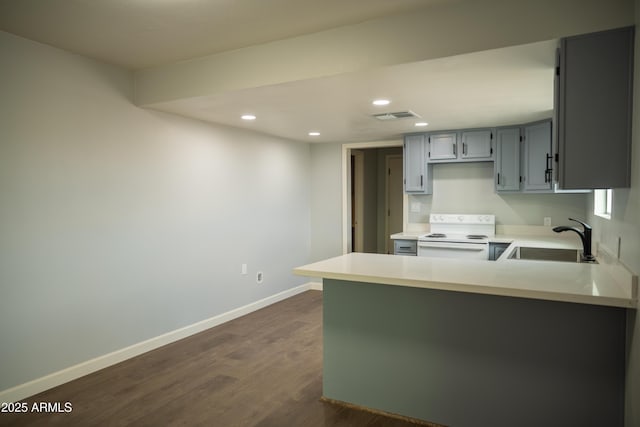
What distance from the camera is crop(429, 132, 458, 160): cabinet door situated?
505cm

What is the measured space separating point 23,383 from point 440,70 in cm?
347

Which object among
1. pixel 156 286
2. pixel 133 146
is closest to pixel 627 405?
pixel 156 286

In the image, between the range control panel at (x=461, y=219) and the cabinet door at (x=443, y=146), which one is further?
the range control panel at (x=461, y=219)

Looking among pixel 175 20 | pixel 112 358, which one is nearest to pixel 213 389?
pixel 112 358

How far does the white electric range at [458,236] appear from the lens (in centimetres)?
464

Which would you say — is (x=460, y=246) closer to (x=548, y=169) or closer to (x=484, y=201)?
(x=484, y=201)

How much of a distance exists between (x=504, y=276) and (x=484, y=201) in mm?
3197

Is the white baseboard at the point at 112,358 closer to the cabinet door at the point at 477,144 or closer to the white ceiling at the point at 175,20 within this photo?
the white ceiling at the point at 175,20

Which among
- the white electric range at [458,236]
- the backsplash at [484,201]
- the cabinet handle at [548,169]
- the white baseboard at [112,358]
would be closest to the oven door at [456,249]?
the white electric range at [458,236]

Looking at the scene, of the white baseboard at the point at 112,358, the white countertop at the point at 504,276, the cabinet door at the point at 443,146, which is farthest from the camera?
the cabinet door at the point at 443,146

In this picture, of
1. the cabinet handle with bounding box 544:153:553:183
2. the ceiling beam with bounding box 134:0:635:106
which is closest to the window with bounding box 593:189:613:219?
the cabinet handle with bounding box 544:153:553:183

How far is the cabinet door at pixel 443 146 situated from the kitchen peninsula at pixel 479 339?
244 cm

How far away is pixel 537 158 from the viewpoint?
14.9 feet

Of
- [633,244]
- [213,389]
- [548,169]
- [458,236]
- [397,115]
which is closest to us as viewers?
[633,244]
